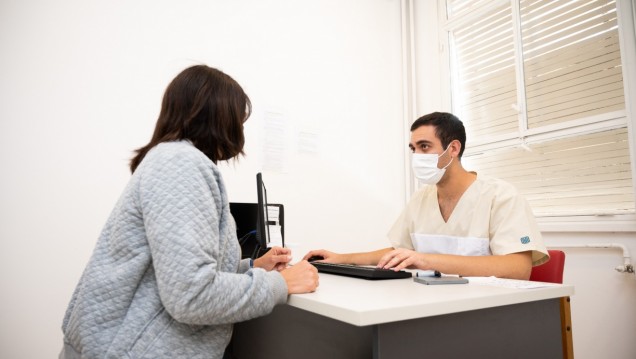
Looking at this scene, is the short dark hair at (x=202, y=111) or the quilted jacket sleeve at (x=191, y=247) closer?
the quilted jacket sleeve at (x=191, y=247)

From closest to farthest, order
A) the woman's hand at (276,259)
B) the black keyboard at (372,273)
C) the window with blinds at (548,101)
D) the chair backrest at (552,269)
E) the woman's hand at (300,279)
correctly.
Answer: the woman's hand at (300,279)
the black keyboard at (372,273)
the woman's hand at (276,259)
the chair backrest at (552,269)
the window with blinds at (548,101)

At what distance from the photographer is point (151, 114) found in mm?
2006

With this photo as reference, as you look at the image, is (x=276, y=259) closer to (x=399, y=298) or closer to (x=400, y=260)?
(x=400, y=260)

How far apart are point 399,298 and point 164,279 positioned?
Answer: 0.43m

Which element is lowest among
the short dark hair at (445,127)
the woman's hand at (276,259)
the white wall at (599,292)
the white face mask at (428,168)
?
the white wall at (599,292)

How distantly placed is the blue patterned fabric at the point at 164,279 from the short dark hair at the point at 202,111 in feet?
0.31

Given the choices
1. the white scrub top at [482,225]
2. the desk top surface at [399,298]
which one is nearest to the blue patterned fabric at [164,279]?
the desk top surface at [399,298]

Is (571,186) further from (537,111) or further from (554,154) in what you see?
(537,111)

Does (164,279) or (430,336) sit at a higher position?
(164,279)

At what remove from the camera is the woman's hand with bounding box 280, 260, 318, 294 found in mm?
833

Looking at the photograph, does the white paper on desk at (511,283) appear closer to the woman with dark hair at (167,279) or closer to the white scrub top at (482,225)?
the white scrub top at (482,225)

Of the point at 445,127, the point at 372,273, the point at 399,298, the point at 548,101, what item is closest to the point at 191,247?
the point at 399,298

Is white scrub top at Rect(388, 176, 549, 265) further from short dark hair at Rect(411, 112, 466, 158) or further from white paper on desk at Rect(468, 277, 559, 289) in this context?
white paper on desk at Rect(468, 277, 559, 289)

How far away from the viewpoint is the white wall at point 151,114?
170 centimetres
